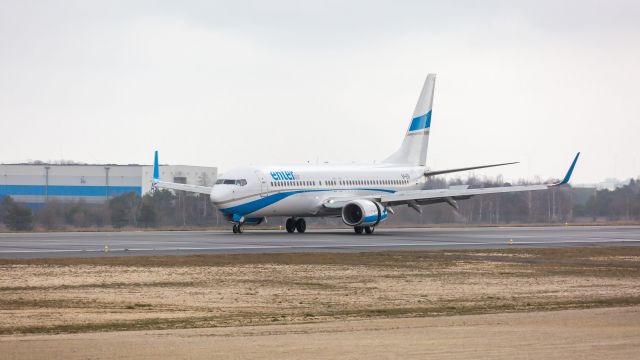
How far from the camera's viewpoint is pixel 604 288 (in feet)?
97.3

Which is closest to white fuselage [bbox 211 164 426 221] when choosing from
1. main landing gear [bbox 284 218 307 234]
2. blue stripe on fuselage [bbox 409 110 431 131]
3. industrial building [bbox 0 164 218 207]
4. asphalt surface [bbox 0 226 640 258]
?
main landing gear [bbox 284 218 307 234]

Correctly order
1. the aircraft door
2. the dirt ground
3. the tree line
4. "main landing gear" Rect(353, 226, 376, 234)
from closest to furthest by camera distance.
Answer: the dirt ground
the aircraft door
"main landing gear" Rect(353, 226, 376, 234)
the tree line

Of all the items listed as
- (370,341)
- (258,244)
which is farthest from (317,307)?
(258,244)

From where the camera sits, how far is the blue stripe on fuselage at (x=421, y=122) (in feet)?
248

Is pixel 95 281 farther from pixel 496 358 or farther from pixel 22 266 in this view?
pixel 496 358

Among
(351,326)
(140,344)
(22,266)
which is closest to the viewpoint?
(140,344)

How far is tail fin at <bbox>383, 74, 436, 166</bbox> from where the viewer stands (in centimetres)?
7469

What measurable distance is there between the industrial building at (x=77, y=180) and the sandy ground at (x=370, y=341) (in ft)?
304

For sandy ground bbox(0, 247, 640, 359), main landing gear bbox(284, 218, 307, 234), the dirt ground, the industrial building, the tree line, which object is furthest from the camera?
the industrial building

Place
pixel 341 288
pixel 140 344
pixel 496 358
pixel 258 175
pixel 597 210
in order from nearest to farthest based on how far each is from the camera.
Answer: pixel 496 358 → pixel 140 344 → pixel 341 288 → pixel 258 175 → pixel 597 210

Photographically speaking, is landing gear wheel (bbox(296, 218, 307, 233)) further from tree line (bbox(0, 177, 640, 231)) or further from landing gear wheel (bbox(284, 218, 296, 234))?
tree line (bbox(0, 177, 640, 231))

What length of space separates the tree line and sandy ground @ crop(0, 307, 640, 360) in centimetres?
6159

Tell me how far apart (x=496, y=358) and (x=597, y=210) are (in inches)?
3734

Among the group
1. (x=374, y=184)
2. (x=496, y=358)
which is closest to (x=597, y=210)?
(x=374, y=184)
